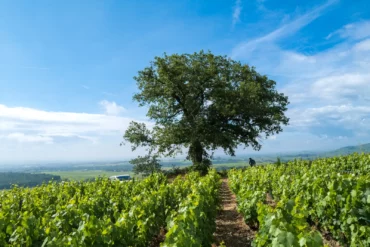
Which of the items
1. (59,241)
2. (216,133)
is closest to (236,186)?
(59,241)

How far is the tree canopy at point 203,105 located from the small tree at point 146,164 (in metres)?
0.83

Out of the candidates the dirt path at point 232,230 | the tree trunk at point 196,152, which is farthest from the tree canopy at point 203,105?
the dirt path at point 232,230

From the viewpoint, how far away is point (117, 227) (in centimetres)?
471

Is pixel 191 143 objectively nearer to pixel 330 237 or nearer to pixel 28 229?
pixel 330 237

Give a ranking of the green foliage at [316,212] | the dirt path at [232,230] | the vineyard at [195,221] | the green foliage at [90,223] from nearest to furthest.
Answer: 1. the green foliage at [316,212]
2. the vineyard at [195,221]
3. the green foliage at [90,223]
4. the dirt path at [232,230]

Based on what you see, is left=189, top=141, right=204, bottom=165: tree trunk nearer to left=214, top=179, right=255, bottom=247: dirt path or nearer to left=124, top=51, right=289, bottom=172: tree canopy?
left=124, top=51, right=289, bottom=172: tree canopy

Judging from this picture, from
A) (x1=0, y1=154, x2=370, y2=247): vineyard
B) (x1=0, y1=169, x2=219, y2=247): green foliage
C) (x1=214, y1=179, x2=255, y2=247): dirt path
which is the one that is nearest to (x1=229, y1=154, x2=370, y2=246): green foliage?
(x1=0, y1=154, x2=370, y2=247): vineyard

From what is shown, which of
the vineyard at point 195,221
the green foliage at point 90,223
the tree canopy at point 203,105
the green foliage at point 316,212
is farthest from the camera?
the tree canopy at point 203,105

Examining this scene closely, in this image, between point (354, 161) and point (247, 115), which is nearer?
point (354, 161)

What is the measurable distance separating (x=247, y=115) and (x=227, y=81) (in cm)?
314

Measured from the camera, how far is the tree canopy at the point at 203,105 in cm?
2244

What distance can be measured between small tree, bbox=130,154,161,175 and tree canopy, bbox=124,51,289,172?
0.83m

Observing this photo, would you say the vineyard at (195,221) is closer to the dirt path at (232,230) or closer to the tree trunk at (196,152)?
the dirt path at (232,230)

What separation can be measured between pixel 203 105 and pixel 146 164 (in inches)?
265
